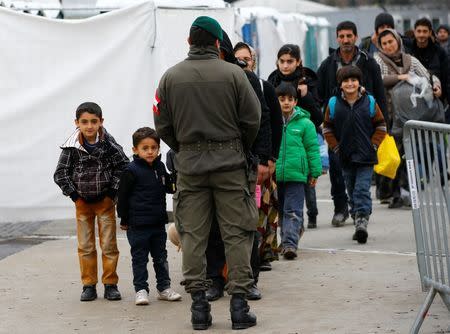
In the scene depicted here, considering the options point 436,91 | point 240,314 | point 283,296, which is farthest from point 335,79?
point 240,314

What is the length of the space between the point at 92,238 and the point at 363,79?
13.7 feet

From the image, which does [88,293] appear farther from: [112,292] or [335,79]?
[335,79]

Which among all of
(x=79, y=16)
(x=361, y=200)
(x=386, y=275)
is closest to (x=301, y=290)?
(x=386, y=275)

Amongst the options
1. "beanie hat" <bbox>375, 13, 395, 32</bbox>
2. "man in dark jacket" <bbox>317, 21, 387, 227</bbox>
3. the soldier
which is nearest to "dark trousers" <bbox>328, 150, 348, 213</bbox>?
"man in dark jacket" <bbox>317, 21, 387, 227</bbox>

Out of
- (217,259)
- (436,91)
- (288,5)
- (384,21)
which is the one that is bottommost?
(217,259)

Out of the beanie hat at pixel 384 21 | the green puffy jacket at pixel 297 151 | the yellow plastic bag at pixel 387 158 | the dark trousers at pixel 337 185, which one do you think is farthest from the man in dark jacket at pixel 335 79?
the beanie hat at pixel 384 21

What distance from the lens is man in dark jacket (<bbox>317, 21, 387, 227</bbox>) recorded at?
12383 millimetres

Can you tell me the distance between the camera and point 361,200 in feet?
38.1

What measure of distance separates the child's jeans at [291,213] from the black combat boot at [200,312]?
2.86 metres

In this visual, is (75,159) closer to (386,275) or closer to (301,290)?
(301,290)

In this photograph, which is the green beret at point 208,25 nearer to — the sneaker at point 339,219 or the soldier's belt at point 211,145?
the soldier's belt at point 211,145

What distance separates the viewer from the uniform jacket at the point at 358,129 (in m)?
11.5

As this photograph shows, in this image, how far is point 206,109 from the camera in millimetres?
7844

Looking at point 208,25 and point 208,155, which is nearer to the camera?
point 208,155
